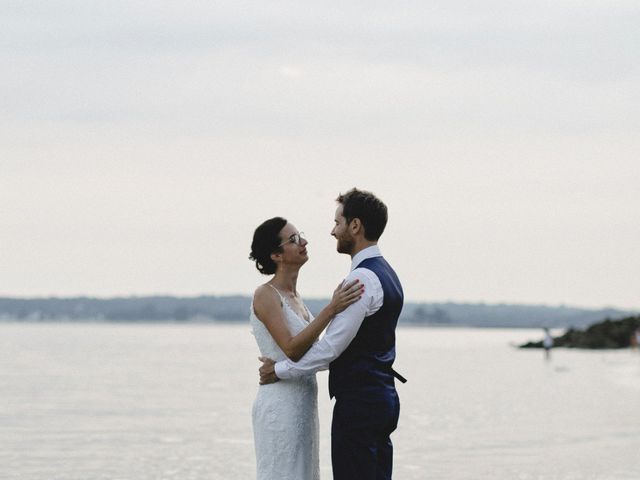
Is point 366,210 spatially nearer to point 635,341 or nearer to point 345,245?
point 345,245

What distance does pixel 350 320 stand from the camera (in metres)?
5.80

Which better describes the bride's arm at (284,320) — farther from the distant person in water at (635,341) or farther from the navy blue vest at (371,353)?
the distant person in water at (635,341)

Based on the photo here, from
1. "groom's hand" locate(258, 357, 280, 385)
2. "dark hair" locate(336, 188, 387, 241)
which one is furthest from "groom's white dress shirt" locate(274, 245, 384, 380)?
"groom's hand" locate(258, 357, 280, 385)

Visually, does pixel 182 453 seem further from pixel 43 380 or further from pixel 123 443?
pixel 43 380

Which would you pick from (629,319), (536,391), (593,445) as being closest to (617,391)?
(536,391)

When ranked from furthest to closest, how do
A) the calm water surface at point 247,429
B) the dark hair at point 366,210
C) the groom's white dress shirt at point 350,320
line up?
the calm water surface at point 247,429 < the dark hair at point 366,210 < the groom's white dress shirt at point 350,320

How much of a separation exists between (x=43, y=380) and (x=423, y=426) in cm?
2203

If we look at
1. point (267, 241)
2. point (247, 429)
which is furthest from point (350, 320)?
point (247, 429)

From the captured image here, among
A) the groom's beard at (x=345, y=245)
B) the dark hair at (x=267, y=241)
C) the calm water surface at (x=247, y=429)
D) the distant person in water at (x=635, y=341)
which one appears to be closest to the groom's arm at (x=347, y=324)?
the groom's beard at (x=345, y=245)

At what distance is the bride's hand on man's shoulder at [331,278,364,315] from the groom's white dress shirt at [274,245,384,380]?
0.06 feet

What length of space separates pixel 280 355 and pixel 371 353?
0.64 m

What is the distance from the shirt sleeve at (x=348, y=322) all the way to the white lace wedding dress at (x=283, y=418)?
1.19ft

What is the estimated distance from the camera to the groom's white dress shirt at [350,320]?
5.80 metres

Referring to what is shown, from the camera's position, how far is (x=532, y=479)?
1377cm
